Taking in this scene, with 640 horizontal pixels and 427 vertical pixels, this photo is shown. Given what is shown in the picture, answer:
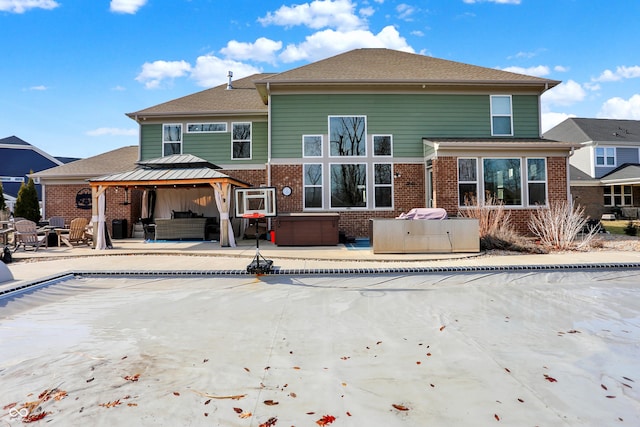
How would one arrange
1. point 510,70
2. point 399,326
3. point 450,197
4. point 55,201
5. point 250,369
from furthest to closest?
point 55,201 < point 510,70 < point 450,197 < point 399,326 < point 250,369

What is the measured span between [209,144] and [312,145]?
4.60 meters

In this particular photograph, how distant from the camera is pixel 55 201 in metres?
15.0

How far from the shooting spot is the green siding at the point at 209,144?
578 inches

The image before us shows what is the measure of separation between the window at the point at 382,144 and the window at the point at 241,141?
202 inches

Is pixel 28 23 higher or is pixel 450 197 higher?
pixel 28 23

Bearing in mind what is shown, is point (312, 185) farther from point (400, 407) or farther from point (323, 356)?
point (400, 407)

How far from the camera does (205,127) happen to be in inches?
585

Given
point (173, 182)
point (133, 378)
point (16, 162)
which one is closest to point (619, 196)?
point (173, 182)

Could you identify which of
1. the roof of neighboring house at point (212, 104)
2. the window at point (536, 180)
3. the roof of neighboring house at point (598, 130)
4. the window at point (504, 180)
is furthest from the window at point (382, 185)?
the roof of neighboring house at point (598, 130)

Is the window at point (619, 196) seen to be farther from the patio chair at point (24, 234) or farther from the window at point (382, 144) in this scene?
the patio chair at point (24, 234)

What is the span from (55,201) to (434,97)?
1563cm

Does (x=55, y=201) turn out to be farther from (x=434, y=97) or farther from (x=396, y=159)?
(x=434, y=97)

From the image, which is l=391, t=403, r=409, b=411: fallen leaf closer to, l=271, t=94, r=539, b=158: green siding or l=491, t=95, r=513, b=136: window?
l=271, t=94, r=539, b=158: green siding

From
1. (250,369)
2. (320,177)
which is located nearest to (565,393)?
(250,369)
